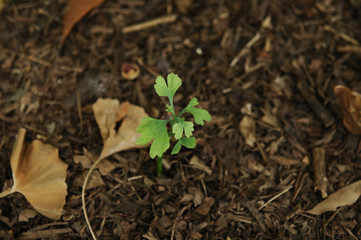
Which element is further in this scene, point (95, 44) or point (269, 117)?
point (95, 44)

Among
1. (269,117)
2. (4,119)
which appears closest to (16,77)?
(4,119)

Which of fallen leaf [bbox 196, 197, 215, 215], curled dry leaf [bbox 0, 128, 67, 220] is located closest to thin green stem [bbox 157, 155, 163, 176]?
fallen leaf [bbox 196, 197, 215, 215]

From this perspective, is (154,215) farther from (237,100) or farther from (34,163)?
(237,100)

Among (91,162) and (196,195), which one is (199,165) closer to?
(196,195)

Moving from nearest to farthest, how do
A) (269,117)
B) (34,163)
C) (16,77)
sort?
1. (34,163)
2. (269,117)
3. (16,77)

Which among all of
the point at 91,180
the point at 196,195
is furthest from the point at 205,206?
the point at 91,180

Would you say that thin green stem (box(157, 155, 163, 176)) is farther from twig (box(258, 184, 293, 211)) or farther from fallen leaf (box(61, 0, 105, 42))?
fallen leaf (box(61, 0, 105, 42))
